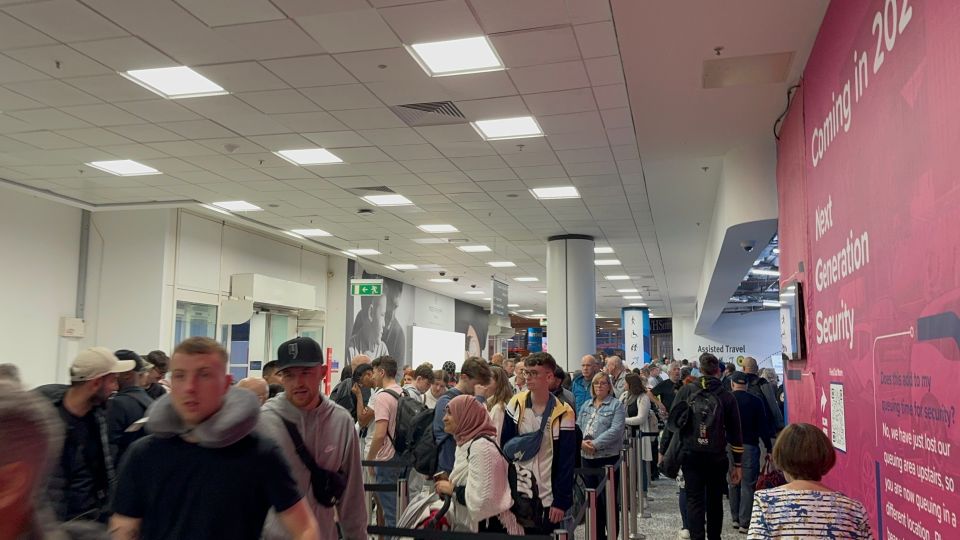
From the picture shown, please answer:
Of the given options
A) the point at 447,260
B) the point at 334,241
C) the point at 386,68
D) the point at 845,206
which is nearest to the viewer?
the point at 845,206

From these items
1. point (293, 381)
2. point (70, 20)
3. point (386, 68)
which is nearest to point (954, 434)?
point (293, 381)

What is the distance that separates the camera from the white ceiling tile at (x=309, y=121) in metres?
7.61

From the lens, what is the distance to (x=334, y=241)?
1622cm

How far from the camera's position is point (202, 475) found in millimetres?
2105

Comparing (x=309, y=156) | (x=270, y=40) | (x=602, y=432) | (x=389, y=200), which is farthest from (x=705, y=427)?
(x=389, y=200)

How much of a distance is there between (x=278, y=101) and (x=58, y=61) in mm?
1832

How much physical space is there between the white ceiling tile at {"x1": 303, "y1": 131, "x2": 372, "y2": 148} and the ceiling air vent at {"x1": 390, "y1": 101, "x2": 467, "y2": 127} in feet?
2.65

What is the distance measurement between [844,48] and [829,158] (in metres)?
0.65

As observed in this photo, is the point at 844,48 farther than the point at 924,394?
Yes

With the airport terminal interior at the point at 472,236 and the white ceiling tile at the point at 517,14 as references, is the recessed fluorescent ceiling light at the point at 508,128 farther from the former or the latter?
the white ceiling tile at the point at 517,14

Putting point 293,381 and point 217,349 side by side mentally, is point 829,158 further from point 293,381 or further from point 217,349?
point 217,349

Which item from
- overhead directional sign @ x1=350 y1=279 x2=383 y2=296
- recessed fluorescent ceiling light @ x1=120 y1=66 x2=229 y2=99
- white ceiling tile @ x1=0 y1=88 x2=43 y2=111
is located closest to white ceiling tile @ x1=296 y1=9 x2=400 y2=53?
recessed fluorescent ceiling light @ x1=120 y1=66 x2=229 y2=99

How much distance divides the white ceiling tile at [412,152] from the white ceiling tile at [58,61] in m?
3.20

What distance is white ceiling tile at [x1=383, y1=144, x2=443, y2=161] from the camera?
8.70m
